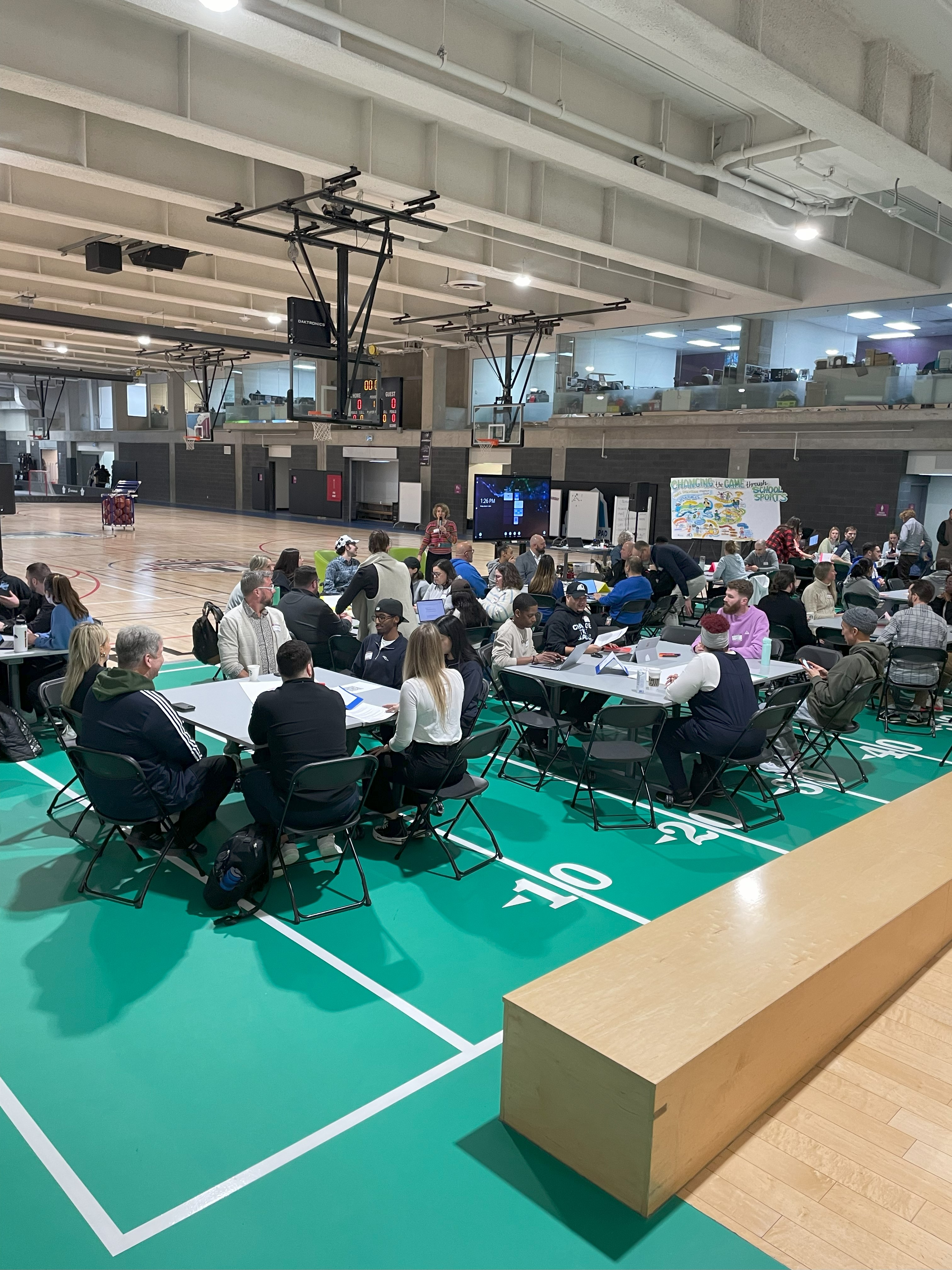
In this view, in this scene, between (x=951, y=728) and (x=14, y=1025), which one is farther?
(x=951, y=728)

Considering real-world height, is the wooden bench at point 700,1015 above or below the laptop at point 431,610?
below

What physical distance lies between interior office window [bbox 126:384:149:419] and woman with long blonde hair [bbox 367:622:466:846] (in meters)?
39.9

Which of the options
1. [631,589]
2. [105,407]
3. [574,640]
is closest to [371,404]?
[631,589]

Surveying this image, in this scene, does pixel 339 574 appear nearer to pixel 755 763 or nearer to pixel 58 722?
pixel 58 722

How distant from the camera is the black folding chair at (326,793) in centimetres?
423

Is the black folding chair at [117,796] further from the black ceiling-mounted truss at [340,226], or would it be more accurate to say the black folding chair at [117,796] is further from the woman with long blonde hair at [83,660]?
the black ceiling-mounted truss at [340,226]

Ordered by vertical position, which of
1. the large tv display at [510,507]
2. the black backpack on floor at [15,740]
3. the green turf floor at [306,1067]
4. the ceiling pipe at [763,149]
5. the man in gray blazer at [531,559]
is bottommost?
the green turf floor at [306,1067]

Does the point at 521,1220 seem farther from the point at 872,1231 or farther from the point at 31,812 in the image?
the point at 31,812

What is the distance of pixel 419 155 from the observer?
27.6ft

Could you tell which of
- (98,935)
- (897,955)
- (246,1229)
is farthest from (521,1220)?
(98,935)

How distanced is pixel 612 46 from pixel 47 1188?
7837mm

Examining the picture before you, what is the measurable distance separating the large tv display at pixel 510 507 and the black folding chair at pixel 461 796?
37.7 ft

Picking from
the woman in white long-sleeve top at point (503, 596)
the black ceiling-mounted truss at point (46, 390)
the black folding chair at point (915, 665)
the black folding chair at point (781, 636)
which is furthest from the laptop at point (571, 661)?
the black ceiling-mounted truss at point (46, 390)

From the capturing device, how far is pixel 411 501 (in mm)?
27703
